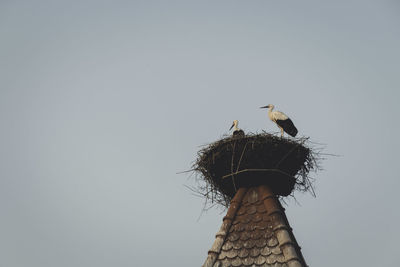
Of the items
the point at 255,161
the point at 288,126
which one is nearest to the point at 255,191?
the point at 255,161

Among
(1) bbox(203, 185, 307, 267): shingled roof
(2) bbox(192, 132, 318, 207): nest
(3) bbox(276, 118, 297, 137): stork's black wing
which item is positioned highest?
(3) bbox(276, 118, 297, 137): stork's black wing

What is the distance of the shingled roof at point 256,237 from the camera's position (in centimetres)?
579

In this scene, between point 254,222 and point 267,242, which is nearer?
point 267,242

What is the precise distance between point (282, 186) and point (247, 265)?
6.50ft

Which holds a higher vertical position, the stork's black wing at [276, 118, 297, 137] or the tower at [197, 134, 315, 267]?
the stork's black wing at [276, 118, 297, 137]

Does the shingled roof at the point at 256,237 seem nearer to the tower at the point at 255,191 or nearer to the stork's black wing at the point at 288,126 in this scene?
the tower at the point at 255,191

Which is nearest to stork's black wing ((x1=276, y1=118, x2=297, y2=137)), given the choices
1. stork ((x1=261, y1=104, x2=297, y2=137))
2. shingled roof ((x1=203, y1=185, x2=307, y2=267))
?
stork ((x1=261, y1=104, x2=297, y2=137))

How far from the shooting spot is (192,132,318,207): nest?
724 cm

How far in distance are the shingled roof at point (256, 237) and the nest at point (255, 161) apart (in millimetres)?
376

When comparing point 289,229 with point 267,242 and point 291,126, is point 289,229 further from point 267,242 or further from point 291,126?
point 291,126

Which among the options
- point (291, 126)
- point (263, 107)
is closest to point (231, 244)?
point (291, 126)

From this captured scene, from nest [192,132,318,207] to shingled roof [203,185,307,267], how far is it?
0.38m

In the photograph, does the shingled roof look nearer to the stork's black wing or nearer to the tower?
the tower

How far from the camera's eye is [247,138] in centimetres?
739
